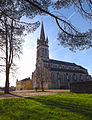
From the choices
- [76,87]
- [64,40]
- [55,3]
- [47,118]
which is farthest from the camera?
[76,87]

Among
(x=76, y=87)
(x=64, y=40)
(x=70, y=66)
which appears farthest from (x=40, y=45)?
(x=64, y=40)

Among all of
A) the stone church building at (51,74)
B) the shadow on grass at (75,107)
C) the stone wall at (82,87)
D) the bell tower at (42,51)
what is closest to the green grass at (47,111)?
the shadow on grass at (75,107)

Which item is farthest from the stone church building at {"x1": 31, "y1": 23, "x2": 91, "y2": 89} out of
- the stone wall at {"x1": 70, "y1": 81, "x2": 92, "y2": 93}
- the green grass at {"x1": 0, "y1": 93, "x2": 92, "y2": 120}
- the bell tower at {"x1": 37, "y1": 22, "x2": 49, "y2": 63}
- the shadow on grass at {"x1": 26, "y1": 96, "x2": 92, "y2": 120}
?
the green grass at {"x1": 0, "y1": 93, "x2": 92, "y2": 120}

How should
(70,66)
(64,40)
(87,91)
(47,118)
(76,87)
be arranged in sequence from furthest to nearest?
(70,66), (76,87), (87,91), (64,40), (47,118)

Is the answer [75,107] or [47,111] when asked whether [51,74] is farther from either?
[47,111]

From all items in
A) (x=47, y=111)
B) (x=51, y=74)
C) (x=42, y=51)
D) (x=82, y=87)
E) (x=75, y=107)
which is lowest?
(x=82, y=87)

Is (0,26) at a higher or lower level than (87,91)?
higher

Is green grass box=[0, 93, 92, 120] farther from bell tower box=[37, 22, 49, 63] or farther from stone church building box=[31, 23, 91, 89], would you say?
bell tower box=[37, 22, 49, 63]

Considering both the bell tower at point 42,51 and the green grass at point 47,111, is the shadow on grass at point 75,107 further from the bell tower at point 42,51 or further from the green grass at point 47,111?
the bell tower at point 42,51

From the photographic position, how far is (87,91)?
11508mm

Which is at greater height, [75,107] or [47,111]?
[47,111]

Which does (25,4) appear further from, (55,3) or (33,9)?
(55,3)

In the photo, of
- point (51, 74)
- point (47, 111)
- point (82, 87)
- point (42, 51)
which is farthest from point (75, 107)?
point (42, 51)

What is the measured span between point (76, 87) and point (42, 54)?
40.4 meters
